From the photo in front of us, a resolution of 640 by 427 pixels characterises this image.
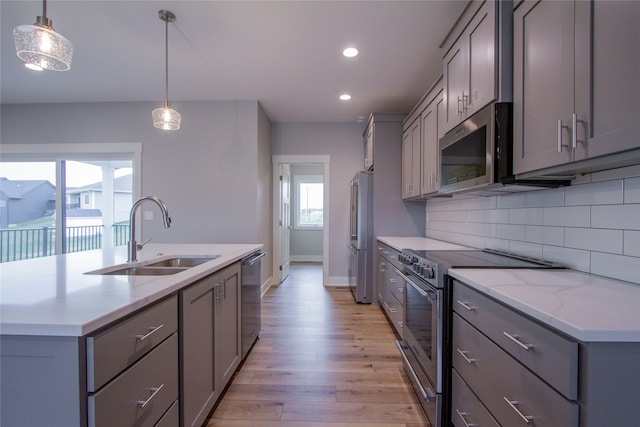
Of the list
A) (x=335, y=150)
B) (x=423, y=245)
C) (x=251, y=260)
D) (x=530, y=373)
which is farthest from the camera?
(x=335, y=150)

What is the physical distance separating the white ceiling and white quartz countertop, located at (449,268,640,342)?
1866 millimetres

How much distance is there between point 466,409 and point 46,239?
5.55m

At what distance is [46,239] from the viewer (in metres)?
4.25

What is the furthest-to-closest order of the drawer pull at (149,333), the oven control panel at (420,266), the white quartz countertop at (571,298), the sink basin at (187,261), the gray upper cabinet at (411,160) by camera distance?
1. the gray upper cabinet at (411,160)
2. the sink basin at (187,261)
3. the oven control panel at (420,266)
4. the drawer pull at (149,333)
5. the white quartz countertop at (571,298)

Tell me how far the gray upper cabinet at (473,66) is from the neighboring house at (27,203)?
16.9ft

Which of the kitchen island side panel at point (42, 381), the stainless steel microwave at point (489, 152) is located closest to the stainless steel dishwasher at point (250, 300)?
the kitchen island side panel at point (42, 381)

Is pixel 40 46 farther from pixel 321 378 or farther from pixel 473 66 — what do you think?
pixel 321 378

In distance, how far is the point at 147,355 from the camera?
1064mm

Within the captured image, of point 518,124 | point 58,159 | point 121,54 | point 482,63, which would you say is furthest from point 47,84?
point 518,124

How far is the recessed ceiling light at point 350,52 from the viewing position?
2.56 m

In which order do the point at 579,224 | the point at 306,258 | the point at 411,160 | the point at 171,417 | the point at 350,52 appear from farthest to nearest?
the point at 306,258
the point at 411,160
the point at 350,52
the point at 579,224
the point at 171,417

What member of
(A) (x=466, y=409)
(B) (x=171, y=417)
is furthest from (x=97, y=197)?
(A) (x=466, y=409)

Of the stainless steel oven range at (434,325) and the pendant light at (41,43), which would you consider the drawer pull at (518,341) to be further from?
the pendant light at (41,43)

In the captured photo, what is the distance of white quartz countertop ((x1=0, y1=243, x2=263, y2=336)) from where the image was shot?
0.78 meters
